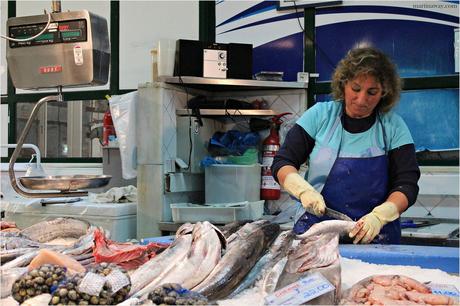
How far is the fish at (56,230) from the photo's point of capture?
1.96 metres

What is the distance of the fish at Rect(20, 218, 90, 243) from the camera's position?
1962mm

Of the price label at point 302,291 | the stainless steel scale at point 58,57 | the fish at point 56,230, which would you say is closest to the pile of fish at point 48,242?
the fish at point 56,230

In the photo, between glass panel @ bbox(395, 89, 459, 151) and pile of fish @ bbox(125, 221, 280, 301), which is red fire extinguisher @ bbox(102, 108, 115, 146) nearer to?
glass panel @ bbox(395, 89, 459, 151)

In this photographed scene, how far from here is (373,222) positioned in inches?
77.3

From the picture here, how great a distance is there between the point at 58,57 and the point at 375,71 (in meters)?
1.33

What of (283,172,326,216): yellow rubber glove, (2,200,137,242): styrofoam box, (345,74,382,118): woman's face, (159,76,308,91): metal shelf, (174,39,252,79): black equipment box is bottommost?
(2,200,137,242): styrofoam box

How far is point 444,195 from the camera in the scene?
3734 millimetres

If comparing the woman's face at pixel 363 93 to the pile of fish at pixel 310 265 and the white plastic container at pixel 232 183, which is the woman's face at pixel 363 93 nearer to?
the pile of fish at pixel 310 265

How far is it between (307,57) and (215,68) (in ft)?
2.82

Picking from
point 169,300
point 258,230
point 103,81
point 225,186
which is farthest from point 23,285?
point 225,186

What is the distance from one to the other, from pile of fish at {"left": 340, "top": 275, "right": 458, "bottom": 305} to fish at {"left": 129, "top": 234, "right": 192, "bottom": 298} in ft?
1.50

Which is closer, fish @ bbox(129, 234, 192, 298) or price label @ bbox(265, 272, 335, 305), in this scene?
price label @ bbox(265, 272, 335, 305)

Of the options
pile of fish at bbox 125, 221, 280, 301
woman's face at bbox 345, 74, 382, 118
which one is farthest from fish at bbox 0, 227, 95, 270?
woman's face at bbox 345, 74, 382, 118

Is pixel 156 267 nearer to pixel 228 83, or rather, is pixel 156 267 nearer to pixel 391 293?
pixel 391 293
